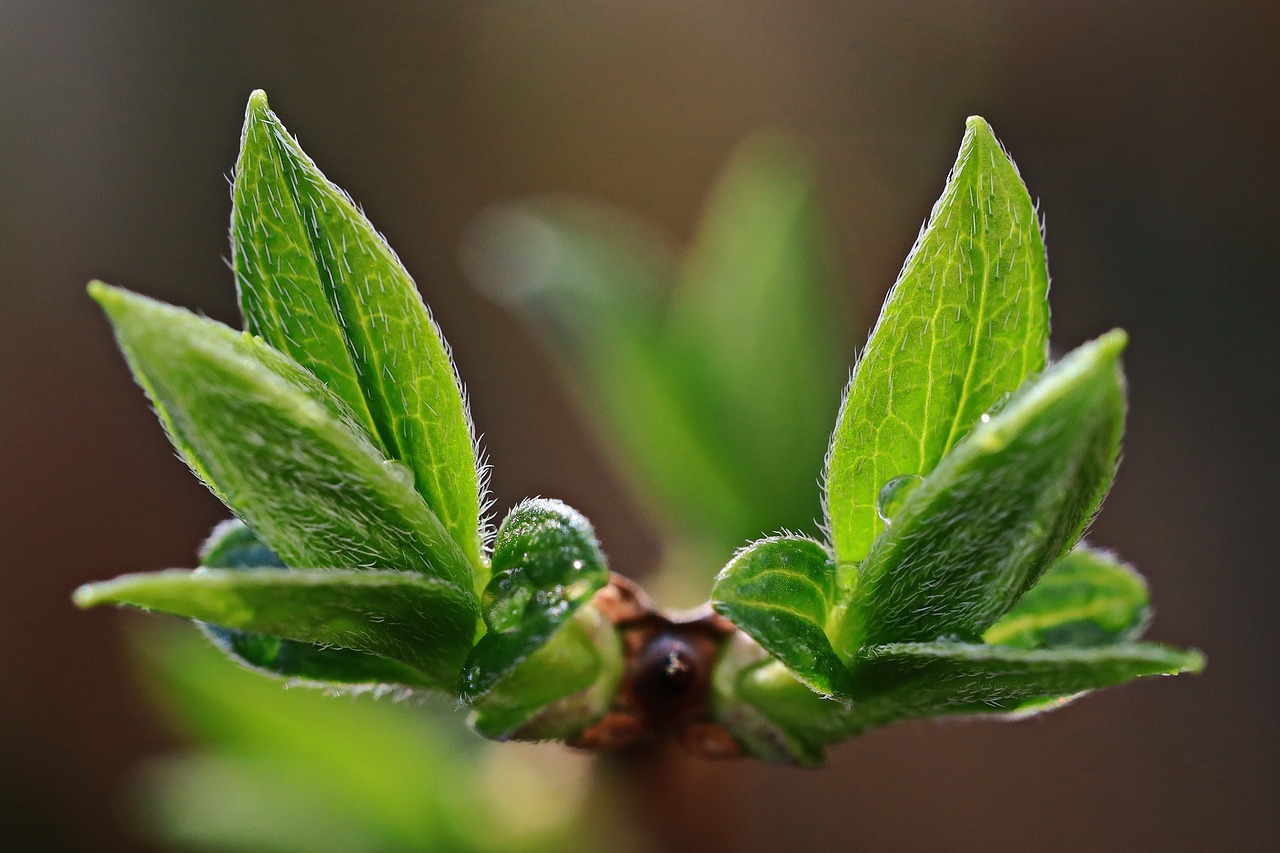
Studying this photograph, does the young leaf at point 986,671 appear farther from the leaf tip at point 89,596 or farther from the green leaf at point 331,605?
the leaf tip at point 89,596

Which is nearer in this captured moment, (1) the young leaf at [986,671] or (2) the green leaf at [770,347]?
(1) the young leaf at [986,671]

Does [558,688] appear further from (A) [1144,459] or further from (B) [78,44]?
(B) [78,44]

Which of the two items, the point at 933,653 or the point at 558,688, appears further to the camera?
the point at 558,688

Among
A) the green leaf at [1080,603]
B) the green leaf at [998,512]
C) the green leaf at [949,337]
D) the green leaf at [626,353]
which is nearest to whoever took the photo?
the green leaf at [998,512]

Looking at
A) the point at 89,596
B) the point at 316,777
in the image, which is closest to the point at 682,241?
the point at 316,777

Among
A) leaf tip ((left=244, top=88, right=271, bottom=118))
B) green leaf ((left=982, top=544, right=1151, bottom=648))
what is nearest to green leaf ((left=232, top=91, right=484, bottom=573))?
leaf tip ((left=244, top=88, right=271, bottom=118))

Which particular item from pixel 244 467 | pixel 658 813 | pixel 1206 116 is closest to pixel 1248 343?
pixel 1206 116

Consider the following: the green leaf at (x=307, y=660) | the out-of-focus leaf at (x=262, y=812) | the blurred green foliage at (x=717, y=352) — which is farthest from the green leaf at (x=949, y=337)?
the out-of-focus leaf at (x=262, y=812)
